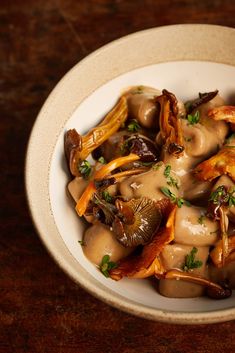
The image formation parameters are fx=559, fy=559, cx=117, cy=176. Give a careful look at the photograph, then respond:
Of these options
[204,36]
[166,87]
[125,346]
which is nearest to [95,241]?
[125,346]

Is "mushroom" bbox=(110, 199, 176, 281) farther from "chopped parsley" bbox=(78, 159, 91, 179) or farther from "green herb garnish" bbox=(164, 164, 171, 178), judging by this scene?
"chopped parsley" bbox=(78, 159, 91, 179)

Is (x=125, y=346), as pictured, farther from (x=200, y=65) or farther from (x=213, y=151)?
(x=200, y=65)

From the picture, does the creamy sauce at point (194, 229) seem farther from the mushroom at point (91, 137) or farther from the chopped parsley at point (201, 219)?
the mushroom at point (91, 137)

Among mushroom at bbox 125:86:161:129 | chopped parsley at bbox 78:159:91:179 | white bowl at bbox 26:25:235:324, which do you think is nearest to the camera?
white bowl at bbox 26:25:235:324

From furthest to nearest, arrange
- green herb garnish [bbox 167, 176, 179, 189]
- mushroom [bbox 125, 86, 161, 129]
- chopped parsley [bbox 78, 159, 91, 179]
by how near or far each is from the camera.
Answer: mushroom [bbox 125, 86, 161, 129] → chopped parsley [bbox 78, 159, 91, 179] → green herb garnish [bbox 167, 176, 179, 189]

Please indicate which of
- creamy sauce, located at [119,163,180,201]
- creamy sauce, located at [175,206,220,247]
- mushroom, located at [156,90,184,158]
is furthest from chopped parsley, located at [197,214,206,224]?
mushroom, located at [156,90,184,158]

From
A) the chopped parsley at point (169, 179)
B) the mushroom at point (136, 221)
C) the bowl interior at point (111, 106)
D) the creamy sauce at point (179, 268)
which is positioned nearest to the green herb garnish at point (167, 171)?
the chopped parsley at point (169, 179)

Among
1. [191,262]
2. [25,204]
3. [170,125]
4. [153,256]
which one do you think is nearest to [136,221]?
[153,256]
